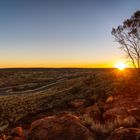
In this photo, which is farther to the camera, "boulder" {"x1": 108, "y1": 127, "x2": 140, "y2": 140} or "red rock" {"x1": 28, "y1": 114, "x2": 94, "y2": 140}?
"red rock" {"x1": 28, "y1": 114, "x2": 94, "y2": 140}

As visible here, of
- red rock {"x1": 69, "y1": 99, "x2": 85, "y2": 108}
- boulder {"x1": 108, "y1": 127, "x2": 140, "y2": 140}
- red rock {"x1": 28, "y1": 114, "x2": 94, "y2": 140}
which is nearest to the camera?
boulder {"x1": 108, "y1": 127, "x2": 140, "y2": 140}

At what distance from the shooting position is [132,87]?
79.4ft

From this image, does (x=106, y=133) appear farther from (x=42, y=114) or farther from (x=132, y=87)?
(x=132, y=87)

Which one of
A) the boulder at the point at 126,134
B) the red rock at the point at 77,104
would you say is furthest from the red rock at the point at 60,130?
the red rock at the point at 77,104

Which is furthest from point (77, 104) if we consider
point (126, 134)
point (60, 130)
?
point (126, 134)

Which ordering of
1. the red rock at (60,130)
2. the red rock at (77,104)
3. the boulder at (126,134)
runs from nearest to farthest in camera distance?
the boulder at (126,134)
the red rock at (60,130)
the red rock at (77,104)

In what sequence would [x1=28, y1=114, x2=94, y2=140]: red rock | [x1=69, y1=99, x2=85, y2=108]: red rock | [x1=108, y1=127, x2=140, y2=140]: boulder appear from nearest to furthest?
[x1=108, y1=127, x2=140, y2=140]: boulder → [x1=28, y1=114, x2=94, y2=140]: red rock → [x1=69, y1=99, x2=85, y2=108]: red rock

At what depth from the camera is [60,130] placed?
1048cm

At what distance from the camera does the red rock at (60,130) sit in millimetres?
10273

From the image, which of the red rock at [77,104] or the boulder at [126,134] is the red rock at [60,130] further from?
the red rock at [77,104]

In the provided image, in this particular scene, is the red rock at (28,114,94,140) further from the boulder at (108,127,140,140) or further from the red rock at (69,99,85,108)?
the red rock at (69,99,85,108)

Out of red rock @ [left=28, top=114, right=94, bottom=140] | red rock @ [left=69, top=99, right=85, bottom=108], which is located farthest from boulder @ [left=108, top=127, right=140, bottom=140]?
red rock @ [left=69, top=99, right=85, bottom=108]

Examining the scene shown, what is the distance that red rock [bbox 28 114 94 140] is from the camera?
10.3m

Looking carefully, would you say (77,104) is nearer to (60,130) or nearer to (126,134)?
(60,130)
